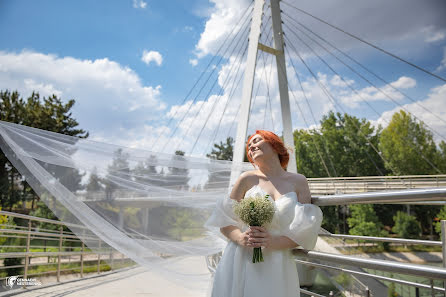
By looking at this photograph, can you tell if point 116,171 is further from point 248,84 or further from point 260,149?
point 248,84

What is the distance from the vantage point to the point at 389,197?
1.18 m

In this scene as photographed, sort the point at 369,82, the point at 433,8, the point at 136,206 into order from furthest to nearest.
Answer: the point at 433,8 < the point at 369,82 < the point at 136,206

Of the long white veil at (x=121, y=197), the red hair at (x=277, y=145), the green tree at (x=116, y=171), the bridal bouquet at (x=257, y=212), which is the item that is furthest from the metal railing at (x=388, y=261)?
the green tree at (x=116, y=171)

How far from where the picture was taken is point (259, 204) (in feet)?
4.59

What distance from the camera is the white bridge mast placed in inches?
317

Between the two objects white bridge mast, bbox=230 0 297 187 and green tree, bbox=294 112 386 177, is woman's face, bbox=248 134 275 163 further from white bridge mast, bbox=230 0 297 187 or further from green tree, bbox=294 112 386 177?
green tree, bbox=294 112 386 177

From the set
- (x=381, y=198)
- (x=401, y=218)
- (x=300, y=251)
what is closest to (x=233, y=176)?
(x=300, y=251)

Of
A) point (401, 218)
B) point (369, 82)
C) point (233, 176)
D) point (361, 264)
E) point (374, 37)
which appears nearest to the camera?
point (361, 264)

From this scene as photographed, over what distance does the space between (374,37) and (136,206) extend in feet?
164

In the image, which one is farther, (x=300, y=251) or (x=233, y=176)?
(x=233, y=176)

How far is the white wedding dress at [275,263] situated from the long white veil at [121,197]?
80 cm

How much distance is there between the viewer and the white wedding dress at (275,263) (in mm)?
1415

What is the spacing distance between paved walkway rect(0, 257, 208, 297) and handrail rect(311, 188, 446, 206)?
181 cm

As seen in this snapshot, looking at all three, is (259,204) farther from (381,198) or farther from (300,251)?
(381,198)
